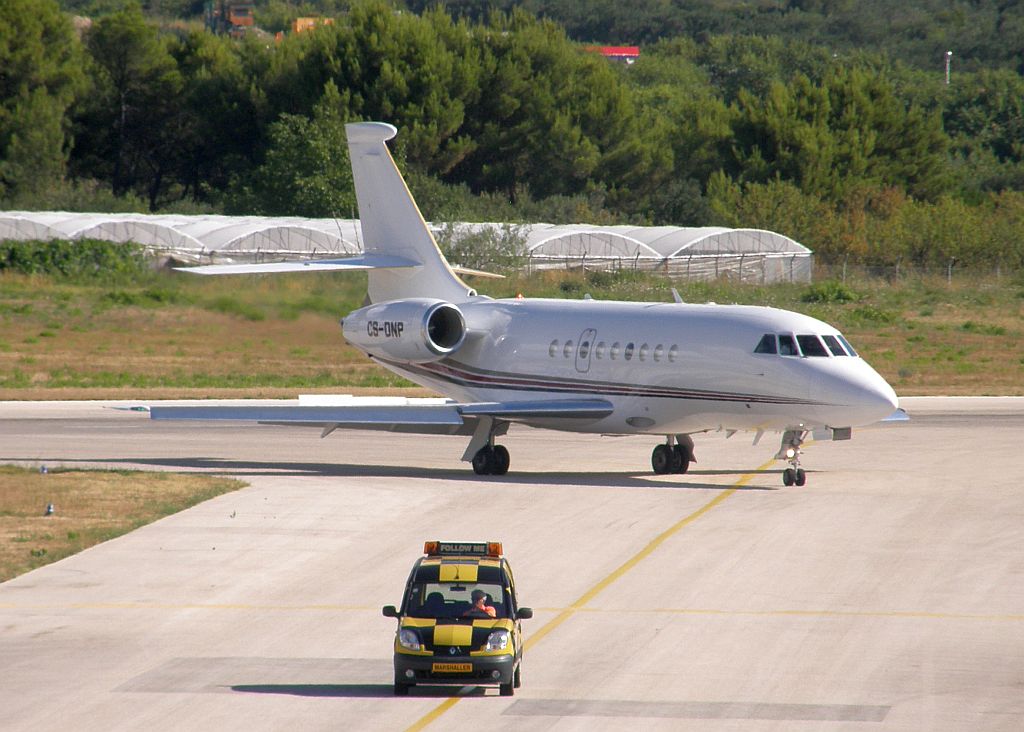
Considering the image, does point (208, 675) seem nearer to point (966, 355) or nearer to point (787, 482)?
point (787, 482)

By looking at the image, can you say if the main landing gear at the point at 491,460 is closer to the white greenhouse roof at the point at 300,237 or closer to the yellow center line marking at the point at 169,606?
the yellow center line marking at the point at 169,606

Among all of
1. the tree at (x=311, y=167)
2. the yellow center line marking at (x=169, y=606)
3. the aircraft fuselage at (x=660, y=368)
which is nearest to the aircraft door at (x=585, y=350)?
the aircraft fuselage at (x=660, y=368)

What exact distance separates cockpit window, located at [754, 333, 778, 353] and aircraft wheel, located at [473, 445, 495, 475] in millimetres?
5549

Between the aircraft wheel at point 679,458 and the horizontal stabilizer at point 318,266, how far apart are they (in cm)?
703

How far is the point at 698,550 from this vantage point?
21406mm

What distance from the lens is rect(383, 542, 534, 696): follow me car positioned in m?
13.4

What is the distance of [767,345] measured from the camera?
27219 mm

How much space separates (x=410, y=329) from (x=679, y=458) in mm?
5802

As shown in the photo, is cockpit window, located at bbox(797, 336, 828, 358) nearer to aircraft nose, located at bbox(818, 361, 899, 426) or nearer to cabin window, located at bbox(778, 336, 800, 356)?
cabin window, located at bbox(778, 336, 800, 356)

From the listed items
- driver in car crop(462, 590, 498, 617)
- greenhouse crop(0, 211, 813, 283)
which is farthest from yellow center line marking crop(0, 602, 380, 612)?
Answer: greenhouse crop(0, 211, 813, 283)

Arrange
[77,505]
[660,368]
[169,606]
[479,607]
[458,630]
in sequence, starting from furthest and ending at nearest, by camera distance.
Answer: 1. [660,368]
2. [77,505]
3. [169,606]
4. [479,607]
5. [458,630]

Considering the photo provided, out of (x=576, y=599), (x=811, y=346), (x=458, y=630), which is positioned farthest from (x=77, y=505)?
(x=458, y=630)

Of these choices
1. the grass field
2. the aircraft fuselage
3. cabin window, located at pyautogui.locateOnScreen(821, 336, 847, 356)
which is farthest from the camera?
the grass field

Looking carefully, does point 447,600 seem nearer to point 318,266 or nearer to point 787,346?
point 787,346
